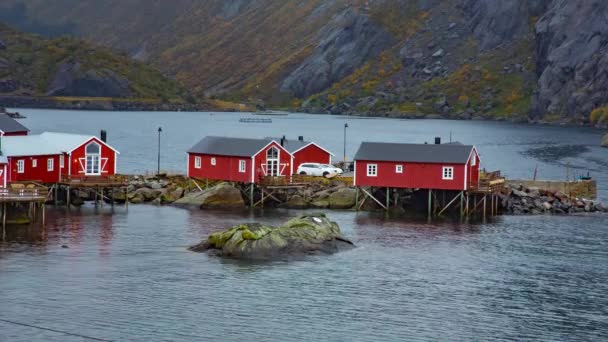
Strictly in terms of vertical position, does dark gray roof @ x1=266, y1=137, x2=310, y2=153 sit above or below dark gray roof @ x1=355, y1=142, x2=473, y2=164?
above

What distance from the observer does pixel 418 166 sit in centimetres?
10388

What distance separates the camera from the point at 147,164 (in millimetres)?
162750

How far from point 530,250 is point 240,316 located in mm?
32457

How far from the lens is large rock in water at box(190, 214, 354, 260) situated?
252 feet

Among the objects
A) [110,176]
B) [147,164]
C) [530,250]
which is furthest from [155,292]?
[147,164]

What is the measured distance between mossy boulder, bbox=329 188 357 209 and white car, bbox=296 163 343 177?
730 cm

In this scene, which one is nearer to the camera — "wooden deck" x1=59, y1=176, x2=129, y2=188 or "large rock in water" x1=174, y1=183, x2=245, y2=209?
"wooden deck" x1=59, y1=176, x2=129, y2=188

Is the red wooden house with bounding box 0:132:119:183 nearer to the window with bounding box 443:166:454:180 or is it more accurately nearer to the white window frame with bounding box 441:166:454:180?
the white window frame with bounding box 441:166:454:180

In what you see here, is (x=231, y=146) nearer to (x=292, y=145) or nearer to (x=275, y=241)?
(x=292, y=145)

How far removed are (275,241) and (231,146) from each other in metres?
34.3

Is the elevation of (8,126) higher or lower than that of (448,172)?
higher

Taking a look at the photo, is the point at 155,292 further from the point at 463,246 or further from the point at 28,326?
the point at 463,246

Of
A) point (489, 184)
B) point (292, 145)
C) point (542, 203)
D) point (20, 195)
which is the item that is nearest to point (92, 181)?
point (20, 195)

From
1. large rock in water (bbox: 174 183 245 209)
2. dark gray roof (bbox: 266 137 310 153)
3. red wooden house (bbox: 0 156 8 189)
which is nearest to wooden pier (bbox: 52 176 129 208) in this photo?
large rock in water (bbox: 174 183 245 209)
